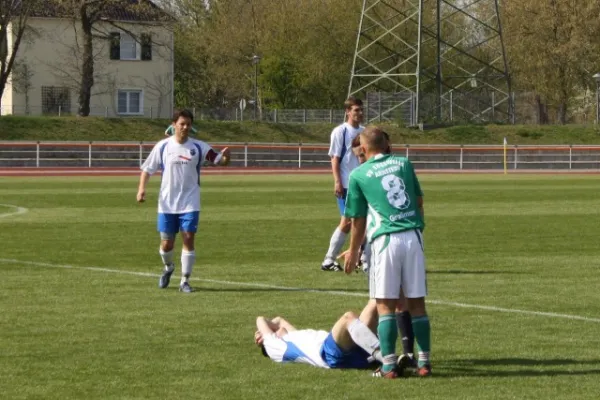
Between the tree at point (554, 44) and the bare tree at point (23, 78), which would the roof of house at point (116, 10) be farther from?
the tree at point (554, 44)

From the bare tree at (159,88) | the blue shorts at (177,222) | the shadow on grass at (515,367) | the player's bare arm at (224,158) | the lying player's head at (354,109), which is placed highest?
the bare tree at (159,88)

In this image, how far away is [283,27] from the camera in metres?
84.3

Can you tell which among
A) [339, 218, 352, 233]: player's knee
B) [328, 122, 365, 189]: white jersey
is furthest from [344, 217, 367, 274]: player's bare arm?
[339, 218, 352, 233]: player's knee

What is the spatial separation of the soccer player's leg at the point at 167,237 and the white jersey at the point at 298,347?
185 inches

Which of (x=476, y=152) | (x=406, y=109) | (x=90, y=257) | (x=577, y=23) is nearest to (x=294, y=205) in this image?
(x=90, y=257)

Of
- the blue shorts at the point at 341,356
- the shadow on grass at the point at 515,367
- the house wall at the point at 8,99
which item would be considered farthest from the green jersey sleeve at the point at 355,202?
the house wall at the point at 8,99

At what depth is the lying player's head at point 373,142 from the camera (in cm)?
913

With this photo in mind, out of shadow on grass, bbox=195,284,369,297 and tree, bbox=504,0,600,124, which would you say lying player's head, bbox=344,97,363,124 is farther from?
tree, bbox=504,0,600,124

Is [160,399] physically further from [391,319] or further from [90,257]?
[90,257]

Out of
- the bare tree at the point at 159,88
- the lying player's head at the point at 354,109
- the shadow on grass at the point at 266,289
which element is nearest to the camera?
the shadow on grass at the point at 266,289

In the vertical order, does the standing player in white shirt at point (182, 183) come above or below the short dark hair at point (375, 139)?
below

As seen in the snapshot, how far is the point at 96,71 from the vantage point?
270ft

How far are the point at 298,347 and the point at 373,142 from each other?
1.64 metres

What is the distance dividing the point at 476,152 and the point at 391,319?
165 ft
